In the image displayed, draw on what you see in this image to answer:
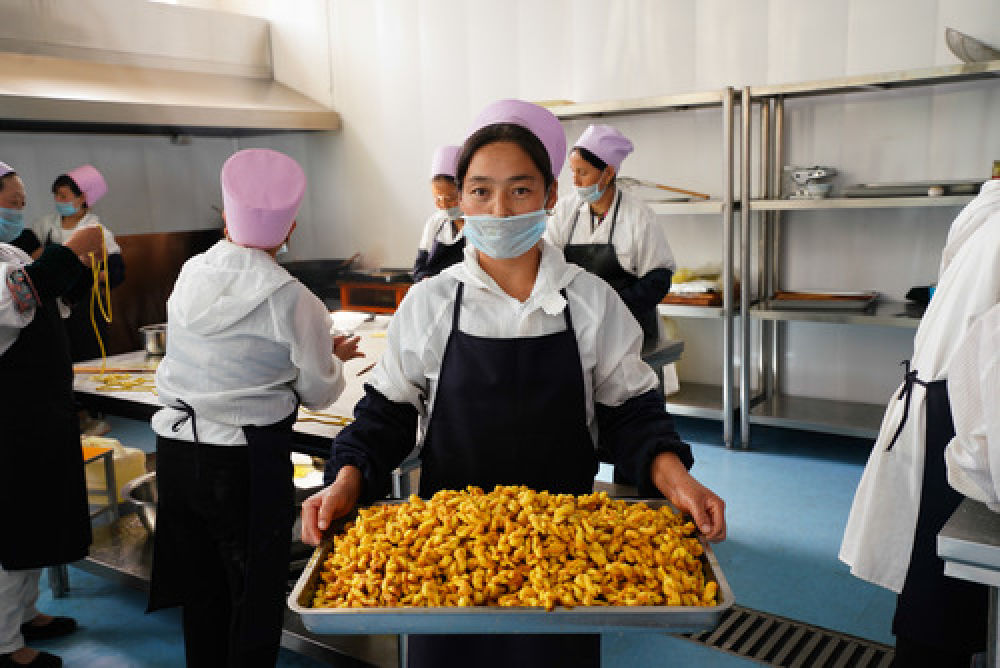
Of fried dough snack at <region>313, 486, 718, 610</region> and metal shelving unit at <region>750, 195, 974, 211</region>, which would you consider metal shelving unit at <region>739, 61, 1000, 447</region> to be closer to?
metal shelving unit at <region>750, 195, 974, 211</region>

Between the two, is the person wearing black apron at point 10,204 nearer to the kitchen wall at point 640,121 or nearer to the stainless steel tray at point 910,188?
the kitchen wall at point 640,121

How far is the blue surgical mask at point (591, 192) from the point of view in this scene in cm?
367

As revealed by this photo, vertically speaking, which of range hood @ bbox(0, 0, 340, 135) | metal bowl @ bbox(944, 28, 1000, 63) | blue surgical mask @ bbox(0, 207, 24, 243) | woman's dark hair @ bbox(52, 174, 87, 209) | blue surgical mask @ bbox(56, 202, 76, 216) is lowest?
blue surgical mask @ bbox(0, 207, 24, 243)

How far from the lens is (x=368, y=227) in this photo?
636 cm

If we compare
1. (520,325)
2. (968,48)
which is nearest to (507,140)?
(520,325)

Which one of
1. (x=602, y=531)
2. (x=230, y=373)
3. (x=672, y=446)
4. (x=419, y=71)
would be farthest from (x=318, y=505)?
(x=419, y=71)

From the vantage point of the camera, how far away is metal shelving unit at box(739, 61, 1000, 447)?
3857 mm

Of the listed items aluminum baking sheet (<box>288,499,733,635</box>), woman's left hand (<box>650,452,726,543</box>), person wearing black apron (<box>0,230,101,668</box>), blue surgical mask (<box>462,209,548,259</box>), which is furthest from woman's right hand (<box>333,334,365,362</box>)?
aluminum baking sheet (<box>288,499,733,635</box>)

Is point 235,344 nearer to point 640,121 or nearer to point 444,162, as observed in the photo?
point 444,162

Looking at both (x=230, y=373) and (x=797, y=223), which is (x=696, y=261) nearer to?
(x=797, y=223)

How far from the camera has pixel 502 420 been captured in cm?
149

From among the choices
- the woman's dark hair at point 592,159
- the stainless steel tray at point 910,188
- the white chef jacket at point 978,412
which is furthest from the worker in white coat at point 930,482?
the stainless steel tray at point 910,188

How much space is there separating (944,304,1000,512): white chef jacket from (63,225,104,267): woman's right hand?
236cm

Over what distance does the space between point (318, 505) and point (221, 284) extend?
3.10 ft
